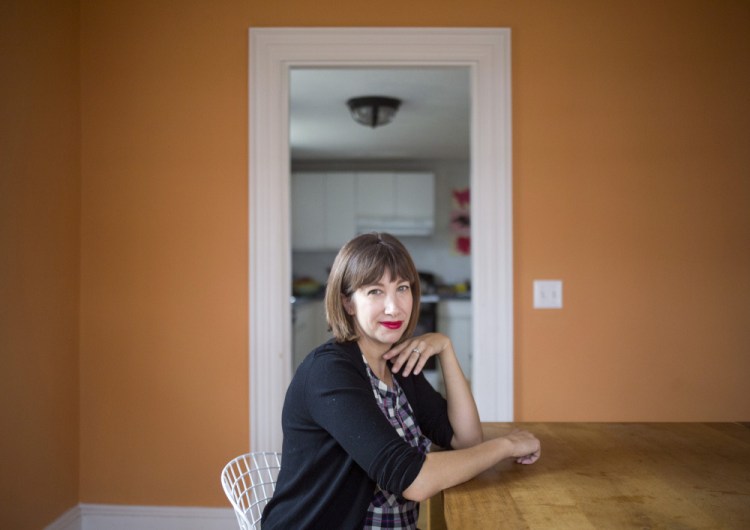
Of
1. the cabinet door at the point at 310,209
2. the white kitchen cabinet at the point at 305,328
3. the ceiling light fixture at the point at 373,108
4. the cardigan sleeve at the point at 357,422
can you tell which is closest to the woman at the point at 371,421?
the cardigan sleeve at the point at 357,422

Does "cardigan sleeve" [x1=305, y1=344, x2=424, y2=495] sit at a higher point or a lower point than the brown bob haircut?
lower

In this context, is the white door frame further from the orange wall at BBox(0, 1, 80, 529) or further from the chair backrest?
the orange wall at BBox(0, 1, 80, 529)

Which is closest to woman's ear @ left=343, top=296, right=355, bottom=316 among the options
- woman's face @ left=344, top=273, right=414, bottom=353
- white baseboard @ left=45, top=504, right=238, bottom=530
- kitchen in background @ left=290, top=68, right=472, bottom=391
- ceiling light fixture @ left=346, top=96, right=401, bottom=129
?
woman's face @ left=344, top=273, right=414, bottom=353

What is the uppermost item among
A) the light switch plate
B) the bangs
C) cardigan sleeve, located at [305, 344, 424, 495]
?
the bangs

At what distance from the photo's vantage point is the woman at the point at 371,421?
1.33 metres

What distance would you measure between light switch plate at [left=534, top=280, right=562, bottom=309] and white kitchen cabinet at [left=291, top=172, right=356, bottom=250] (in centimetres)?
471

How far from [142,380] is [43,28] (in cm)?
144

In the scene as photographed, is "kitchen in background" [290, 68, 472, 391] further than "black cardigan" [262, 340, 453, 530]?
Yes

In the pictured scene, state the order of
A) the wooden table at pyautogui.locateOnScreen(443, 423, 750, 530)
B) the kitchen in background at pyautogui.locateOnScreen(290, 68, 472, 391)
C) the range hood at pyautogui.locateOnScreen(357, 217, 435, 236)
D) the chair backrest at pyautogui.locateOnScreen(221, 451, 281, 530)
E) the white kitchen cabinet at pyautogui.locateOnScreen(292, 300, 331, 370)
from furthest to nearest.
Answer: the range hood at pyautogui.locateOnScreen(357, 217, 435, 236) → the kitchen in background at pyautogui.locateOnScreen(290, 68, 472, 391) → the white kitchen cabinet at pyautogui.locateOnScreen(292, 300, 331, 370) → the chair backrest at pyautogui.locateOnScreen(221, 451, 281, 530) → the wooden table at pyautogui.locateOnScreen(443, 423, 750, 530)

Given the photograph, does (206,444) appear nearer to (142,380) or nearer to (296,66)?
(142,380)

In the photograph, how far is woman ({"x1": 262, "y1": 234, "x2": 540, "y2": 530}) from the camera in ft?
4.36

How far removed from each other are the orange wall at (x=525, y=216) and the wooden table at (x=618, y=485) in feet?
3.60

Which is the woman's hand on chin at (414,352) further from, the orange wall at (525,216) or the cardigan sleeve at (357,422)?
the orange wall at (525,216)

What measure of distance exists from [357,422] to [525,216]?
5.71 feet
